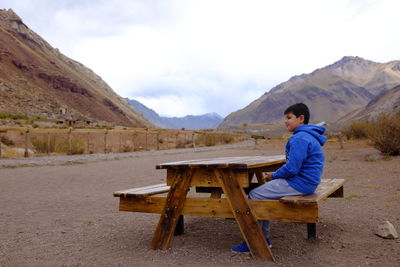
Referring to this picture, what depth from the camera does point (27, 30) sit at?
85.6m

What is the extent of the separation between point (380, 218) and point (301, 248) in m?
1.72

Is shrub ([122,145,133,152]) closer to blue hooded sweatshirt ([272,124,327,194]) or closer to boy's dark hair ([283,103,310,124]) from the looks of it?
boy's dark hair ([283,103,310,124])

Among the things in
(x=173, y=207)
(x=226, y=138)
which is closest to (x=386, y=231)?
(x=173, y=207)

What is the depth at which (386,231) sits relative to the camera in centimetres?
457

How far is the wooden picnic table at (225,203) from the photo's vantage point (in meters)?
3.79

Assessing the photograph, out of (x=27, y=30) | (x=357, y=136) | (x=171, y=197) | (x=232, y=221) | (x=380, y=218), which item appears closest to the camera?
(x=171, y=197)

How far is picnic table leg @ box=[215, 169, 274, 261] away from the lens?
3.91 meters

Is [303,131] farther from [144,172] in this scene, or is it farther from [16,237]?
[144,172]

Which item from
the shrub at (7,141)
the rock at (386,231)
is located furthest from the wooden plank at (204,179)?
the shrub at (7,141)

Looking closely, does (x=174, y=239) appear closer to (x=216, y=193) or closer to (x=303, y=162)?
(x=216, y=193)

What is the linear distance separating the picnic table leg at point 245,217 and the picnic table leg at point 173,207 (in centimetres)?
44

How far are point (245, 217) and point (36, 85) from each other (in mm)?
65038

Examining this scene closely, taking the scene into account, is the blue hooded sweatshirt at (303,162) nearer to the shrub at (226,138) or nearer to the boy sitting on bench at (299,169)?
the boy sitting on bench at (299,169)

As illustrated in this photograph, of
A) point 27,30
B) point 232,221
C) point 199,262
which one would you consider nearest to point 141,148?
point 232,221
